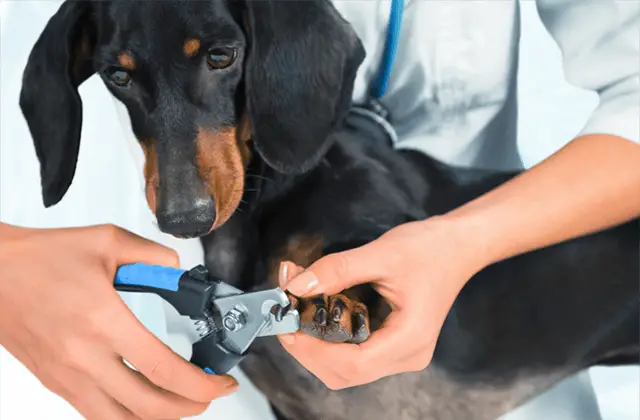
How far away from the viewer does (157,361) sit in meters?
0.65

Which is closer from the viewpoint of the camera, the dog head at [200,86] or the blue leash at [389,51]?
the dog head at [200,86]

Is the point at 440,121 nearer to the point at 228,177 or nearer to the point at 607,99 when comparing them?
the point at 607,99

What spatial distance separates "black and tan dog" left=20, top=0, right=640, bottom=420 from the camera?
69 cm

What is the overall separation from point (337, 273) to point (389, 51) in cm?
39

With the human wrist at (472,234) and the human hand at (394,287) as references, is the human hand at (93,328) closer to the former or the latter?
the human hand at (394,287)

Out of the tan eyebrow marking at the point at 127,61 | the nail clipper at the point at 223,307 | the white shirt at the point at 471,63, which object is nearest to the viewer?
the nail clipper at the point at 223,307

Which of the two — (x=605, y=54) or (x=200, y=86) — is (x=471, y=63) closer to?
(x=605, y=54)

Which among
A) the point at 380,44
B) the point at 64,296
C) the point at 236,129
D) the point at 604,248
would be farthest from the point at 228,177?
→ the point at 604,248

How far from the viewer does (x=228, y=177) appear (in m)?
0.71

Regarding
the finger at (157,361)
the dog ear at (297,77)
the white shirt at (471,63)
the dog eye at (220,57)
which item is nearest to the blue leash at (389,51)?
the white shirt at (471,63)

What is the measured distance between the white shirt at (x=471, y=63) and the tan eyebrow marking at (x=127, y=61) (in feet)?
0.99

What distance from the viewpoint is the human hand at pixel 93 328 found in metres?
0.65

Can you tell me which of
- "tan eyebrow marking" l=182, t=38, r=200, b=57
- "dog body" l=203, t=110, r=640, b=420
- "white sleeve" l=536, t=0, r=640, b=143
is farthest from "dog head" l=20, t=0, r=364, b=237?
"white sleeve" l=536, t=0, r=640, b=143

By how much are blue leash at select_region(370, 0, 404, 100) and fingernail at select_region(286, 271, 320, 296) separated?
0.40 metres
